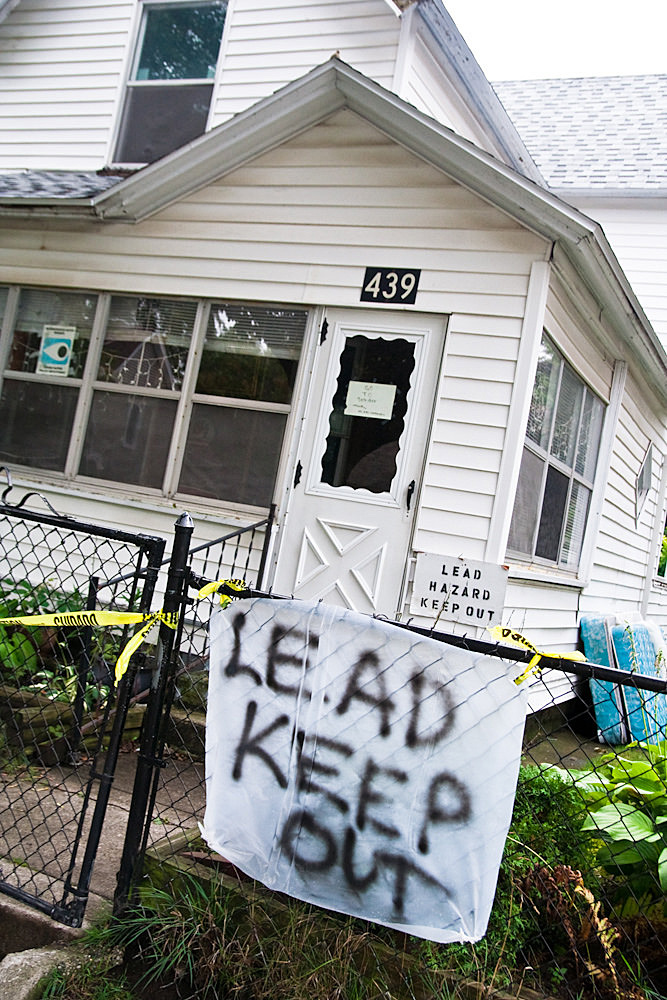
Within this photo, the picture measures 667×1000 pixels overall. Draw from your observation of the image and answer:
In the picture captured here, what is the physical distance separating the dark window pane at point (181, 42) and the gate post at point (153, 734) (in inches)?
277

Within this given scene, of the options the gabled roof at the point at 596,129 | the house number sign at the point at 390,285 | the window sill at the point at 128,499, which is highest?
the gabled roof at the point at 596,129

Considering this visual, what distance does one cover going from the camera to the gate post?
117 inches

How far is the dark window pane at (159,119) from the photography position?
847cm

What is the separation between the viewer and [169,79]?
341 inches

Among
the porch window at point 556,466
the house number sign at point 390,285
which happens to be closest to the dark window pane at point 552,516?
the porch window at point 556,466

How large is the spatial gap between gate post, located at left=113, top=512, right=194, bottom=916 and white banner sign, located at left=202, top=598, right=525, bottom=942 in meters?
0.25

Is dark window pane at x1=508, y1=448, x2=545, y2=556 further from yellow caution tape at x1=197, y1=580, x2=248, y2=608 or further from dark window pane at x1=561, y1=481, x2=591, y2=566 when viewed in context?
yellow caution tape at x1=197, y1=580, x2=248, y2=608

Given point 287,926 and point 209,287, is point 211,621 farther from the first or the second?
point 209,287

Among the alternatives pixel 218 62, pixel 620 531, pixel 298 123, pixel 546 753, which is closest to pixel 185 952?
pixel 546 753

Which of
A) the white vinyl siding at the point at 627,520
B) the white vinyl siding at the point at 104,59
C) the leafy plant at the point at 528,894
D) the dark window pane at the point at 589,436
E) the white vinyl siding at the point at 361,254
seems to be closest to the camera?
the leafy plant at the point at 528,894

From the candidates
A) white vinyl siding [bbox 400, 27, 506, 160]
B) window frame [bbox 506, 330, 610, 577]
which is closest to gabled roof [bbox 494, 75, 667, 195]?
white vinyl siding [bbox 400, 27, 506, 160]

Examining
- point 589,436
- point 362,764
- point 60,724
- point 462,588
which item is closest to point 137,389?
point 60,724

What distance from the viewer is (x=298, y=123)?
633 centimetres

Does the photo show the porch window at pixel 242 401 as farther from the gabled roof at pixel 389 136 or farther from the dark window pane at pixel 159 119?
the dark window pane at pixel 159 119
